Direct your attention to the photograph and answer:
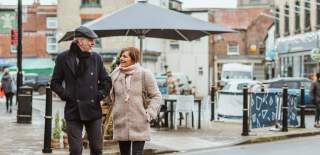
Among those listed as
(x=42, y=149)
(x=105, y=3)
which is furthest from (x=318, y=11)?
(x=42, y=149)

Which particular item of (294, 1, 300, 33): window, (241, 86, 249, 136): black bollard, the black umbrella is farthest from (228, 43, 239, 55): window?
(241, 86, 249, 136): black bollard

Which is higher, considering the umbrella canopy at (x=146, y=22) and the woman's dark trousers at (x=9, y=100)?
the umbrella canopy at (x=146, y=22)

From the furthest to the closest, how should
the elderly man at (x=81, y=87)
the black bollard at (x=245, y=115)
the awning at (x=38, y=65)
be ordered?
the awning at (x=38, y=65), the black bollard at (x=245, y=115), the elderly man at (x=81, y=87)

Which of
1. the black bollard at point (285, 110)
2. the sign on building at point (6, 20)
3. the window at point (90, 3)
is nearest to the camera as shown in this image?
the black bollard at point (285, 110)

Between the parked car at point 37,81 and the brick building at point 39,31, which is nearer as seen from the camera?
the parked car at point 37,81

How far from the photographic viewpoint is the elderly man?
872cm

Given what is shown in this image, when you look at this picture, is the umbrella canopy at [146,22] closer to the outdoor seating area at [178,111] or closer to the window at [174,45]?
the outdoor seating area at [178,111]

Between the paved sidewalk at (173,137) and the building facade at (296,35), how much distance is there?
29.0 metres

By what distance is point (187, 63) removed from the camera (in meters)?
64.4

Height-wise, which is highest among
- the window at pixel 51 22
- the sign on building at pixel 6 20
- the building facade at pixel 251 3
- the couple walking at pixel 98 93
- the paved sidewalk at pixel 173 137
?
the building facade at pixel 251 3

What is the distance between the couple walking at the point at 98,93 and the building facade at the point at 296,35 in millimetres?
40627

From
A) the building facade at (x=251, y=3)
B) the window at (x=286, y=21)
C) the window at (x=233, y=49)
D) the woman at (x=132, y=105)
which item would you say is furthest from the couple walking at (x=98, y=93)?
the building facade at (x=251, y=3)

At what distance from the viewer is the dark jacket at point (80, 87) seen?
28.6 feet

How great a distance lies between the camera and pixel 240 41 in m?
82.3
